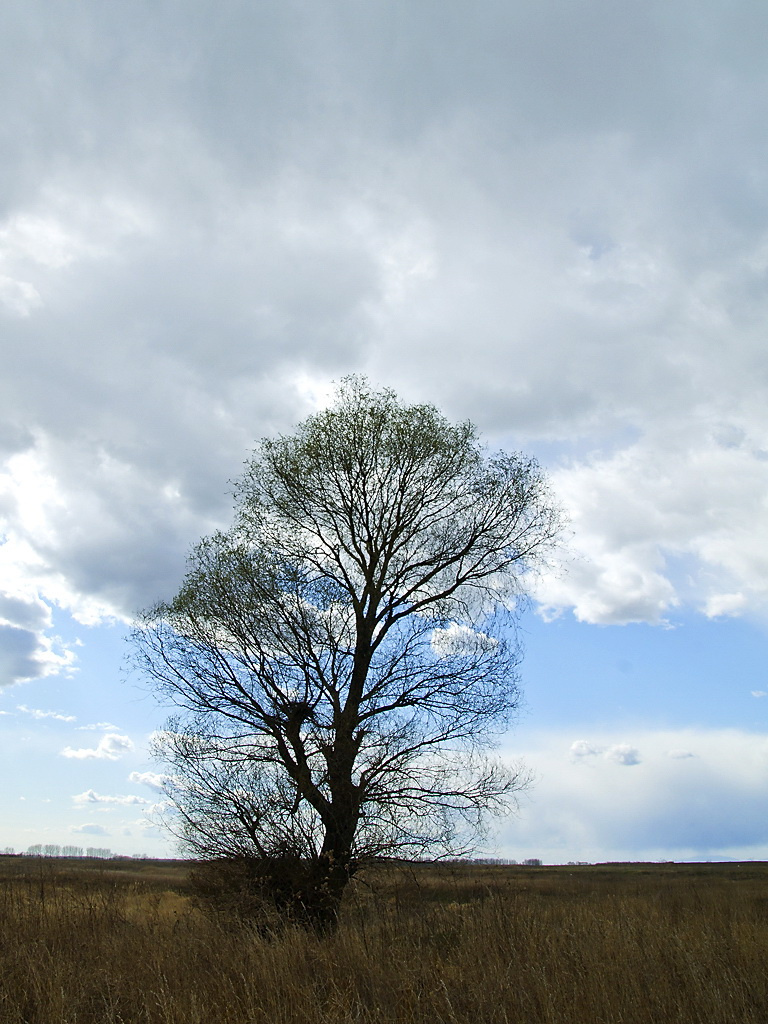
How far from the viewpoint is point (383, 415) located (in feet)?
50.2

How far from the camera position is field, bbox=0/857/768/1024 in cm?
520

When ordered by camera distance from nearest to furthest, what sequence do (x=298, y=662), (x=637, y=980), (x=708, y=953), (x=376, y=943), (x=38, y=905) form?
(x=637, y=980) < (x=708, y=953) < (x=376, y=943) < (x=38, y=905) < (x=298, y=662)

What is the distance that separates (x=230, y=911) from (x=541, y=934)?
640 cm

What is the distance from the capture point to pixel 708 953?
677 centimetres

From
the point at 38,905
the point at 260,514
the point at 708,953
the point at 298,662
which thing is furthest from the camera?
the point at 260,514

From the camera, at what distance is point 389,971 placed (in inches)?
247

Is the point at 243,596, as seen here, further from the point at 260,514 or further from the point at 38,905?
the point at 38,905

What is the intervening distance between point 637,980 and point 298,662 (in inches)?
316

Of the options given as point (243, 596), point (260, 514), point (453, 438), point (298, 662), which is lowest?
point (298, 662)

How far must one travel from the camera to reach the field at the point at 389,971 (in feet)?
17.0

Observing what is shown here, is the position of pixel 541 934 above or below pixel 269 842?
below

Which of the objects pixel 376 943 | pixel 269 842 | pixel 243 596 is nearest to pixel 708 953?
pixel 376 943

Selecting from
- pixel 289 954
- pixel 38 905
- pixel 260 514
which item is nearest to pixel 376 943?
pixel 289 954

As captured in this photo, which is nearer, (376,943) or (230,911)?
(376,943)
